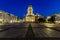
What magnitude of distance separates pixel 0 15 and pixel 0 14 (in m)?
2.34

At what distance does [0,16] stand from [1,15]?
1.25 meters

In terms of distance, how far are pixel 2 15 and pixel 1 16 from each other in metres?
1.29

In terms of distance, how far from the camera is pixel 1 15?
159375mm

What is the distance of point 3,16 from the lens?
157750mm

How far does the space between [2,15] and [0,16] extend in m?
2.31

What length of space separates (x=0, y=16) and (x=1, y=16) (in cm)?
207

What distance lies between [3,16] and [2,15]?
1.18 m

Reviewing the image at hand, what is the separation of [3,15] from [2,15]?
4.31 feet

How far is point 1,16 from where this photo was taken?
15712 cm

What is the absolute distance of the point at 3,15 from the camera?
159 m

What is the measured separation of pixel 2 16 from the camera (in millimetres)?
156000

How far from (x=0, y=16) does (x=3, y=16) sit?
2.91 meters
